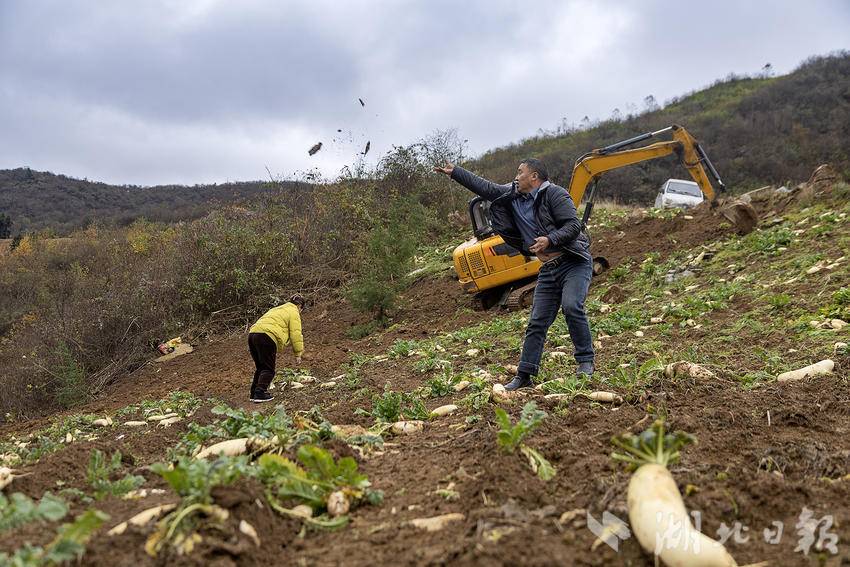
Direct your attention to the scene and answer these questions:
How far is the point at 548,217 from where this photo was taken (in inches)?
205

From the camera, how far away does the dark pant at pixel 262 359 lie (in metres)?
7.40

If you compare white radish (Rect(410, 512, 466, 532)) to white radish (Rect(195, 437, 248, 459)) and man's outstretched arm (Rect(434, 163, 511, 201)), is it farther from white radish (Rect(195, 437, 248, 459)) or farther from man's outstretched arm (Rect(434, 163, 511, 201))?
man's outstretched arm (Rect(434, 163, 511, 201))

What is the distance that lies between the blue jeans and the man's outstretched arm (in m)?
0.91

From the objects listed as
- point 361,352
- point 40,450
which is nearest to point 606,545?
point 40,450

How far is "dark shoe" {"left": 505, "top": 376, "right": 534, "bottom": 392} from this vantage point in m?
5.00

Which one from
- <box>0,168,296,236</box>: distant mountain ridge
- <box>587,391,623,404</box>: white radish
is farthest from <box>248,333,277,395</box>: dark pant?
<box>0,168,296,236</box>: distant mountain ridge

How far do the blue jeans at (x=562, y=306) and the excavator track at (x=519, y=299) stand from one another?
5.96m

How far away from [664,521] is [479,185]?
175 inches

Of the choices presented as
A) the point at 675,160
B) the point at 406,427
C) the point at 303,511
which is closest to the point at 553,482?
the point at 303,511

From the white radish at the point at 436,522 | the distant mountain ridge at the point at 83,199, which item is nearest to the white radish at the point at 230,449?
the white radish at the point at 436,522

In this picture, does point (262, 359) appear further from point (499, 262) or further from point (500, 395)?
point (499, 262)

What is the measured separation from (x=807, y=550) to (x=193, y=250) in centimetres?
1479

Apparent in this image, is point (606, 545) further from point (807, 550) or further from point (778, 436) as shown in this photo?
point (778, 436)

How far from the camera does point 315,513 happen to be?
7.94ft
